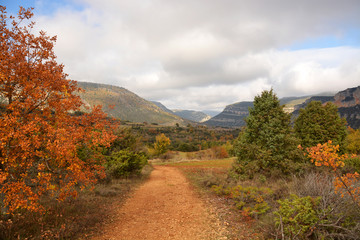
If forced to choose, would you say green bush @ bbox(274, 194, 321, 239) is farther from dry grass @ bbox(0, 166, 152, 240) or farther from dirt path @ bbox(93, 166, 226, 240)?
dry grass @ bbox(0, 166, 152, 240)

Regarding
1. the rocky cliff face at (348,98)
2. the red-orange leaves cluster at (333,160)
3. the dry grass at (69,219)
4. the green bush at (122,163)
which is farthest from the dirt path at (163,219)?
the rocky cliff face at (348,98)

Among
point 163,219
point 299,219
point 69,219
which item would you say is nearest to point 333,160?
point 299,219

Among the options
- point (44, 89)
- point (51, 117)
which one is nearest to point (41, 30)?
point (44, 89)

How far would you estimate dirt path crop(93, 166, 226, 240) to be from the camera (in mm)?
6227

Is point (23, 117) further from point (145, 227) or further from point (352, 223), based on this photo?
point (352, 223)

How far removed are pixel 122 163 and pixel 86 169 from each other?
6737 mm

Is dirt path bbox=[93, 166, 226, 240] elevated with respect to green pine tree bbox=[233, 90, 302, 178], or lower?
lower

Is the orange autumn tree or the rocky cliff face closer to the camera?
the orange autumn tree

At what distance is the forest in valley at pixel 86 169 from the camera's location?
4.63 meters

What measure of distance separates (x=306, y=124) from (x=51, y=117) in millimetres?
17034

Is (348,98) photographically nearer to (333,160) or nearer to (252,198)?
(252,198)

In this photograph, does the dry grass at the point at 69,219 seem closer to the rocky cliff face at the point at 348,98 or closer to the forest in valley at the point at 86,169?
the forest in valley at the point at 86,169

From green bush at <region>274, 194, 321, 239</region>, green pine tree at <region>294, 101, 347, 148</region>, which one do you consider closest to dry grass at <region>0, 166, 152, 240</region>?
green bush at <region>274, 194, 321, 239</region>

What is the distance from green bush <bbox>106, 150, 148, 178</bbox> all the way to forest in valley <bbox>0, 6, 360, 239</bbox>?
11 cm
